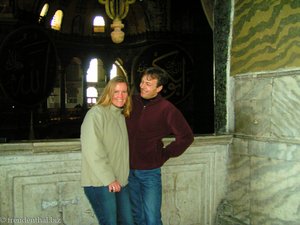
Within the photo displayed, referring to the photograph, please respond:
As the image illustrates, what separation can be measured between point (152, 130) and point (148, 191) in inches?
19.5

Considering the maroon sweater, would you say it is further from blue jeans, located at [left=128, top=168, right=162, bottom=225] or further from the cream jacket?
the cream jacket

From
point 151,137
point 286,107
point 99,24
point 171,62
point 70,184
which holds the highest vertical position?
point 99,24

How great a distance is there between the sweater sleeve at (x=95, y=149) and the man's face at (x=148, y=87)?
1.63 feet

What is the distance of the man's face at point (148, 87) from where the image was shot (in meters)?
2.51

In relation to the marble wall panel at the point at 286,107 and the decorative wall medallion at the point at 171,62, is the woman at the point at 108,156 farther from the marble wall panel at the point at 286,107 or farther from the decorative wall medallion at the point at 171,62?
the decorative wall medallion at the point at 171,62

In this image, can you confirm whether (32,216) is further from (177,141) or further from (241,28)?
(241,28)

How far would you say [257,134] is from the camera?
329cm

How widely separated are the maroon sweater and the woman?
0.18m

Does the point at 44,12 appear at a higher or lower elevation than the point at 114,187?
higher

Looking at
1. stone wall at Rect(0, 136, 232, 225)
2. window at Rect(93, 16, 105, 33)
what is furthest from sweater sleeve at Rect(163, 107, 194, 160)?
window at Rect(93, 16, 105, 33)

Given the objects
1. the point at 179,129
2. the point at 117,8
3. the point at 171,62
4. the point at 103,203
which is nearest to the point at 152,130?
the point at 179,129

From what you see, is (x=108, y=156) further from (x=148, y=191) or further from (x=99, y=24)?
(x=99, y=24)

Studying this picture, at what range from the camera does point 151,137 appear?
261cm

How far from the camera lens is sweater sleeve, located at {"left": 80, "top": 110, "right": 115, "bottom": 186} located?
7.13ft
